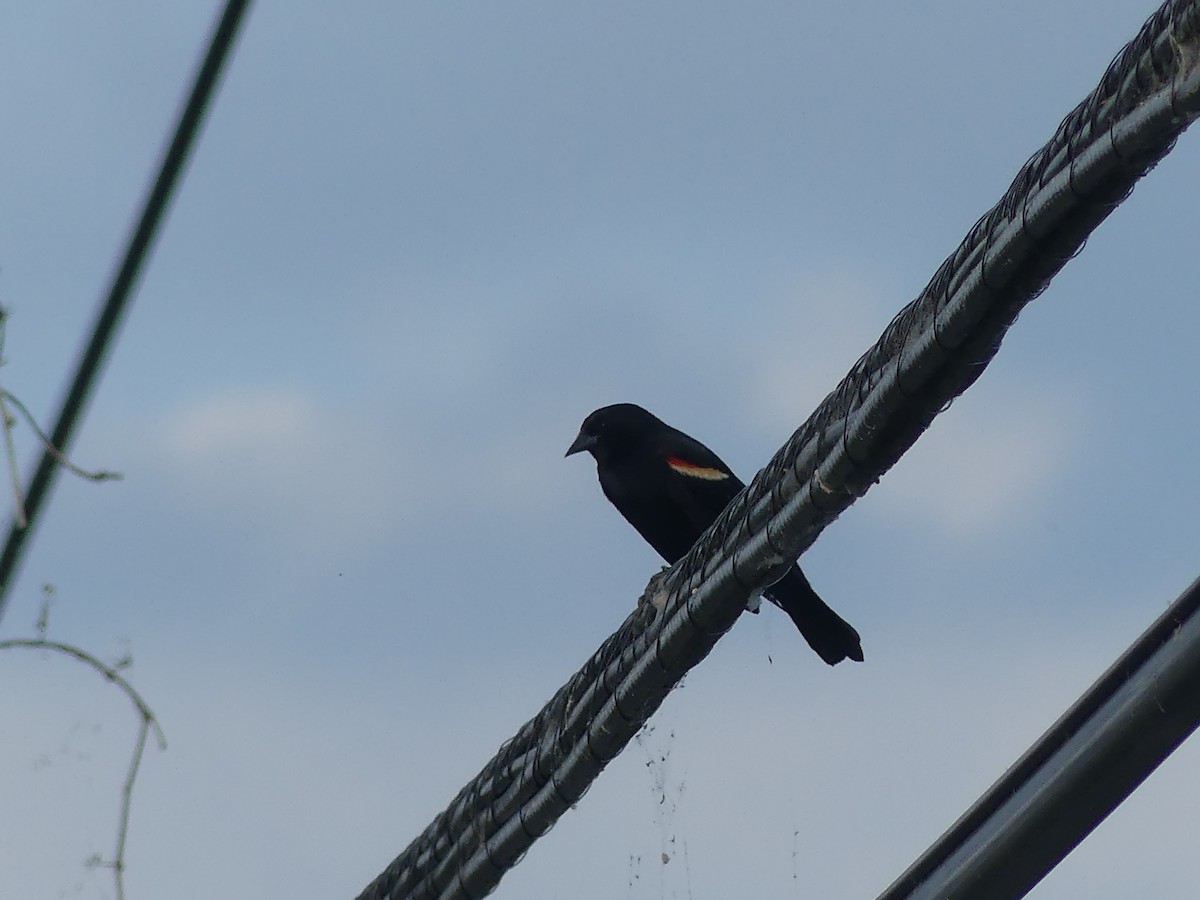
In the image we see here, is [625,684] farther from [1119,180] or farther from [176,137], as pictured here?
[176,137]

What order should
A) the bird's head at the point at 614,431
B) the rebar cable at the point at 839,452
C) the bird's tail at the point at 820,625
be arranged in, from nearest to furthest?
1. the rebar cable at the point at 839,452
2. the bird's tail at the point at 820,625
3. the bird's head at the point at 614,431

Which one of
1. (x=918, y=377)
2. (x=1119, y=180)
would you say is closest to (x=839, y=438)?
(x=918, y=377)

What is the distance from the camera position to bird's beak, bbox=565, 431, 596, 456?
22.3 feet

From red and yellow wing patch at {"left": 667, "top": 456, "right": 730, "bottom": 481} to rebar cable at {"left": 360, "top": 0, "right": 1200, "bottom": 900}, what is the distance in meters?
2.50

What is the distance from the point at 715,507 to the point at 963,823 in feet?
10.9

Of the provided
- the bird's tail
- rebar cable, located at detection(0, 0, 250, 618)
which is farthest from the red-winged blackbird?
rebar cable, located at detection(0, 0, 250, 618)

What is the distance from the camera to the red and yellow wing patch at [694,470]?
627 centimetres

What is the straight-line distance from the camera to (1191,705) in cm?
248

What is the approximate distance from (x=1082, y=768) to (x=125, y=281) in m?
1.92

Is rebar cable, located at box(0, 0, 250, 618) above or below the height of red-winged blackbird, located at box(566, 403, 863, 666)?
above

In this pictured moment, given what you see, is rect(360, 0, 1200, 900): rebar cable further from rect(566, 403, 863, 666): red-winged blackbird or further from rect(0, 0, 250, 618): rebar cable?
rect(566, 403, 863, 666): red-winged blackbird

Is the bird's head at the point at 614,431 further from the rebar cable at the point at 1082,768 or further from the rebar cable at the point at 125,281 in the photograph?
the rebar cable at the point at 125,281

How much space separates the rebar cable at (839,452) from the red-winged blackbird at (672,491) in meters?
2.06

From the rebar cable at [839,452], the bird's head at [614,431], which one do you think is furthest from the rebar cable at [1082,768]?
the bird's head at [614,431]
